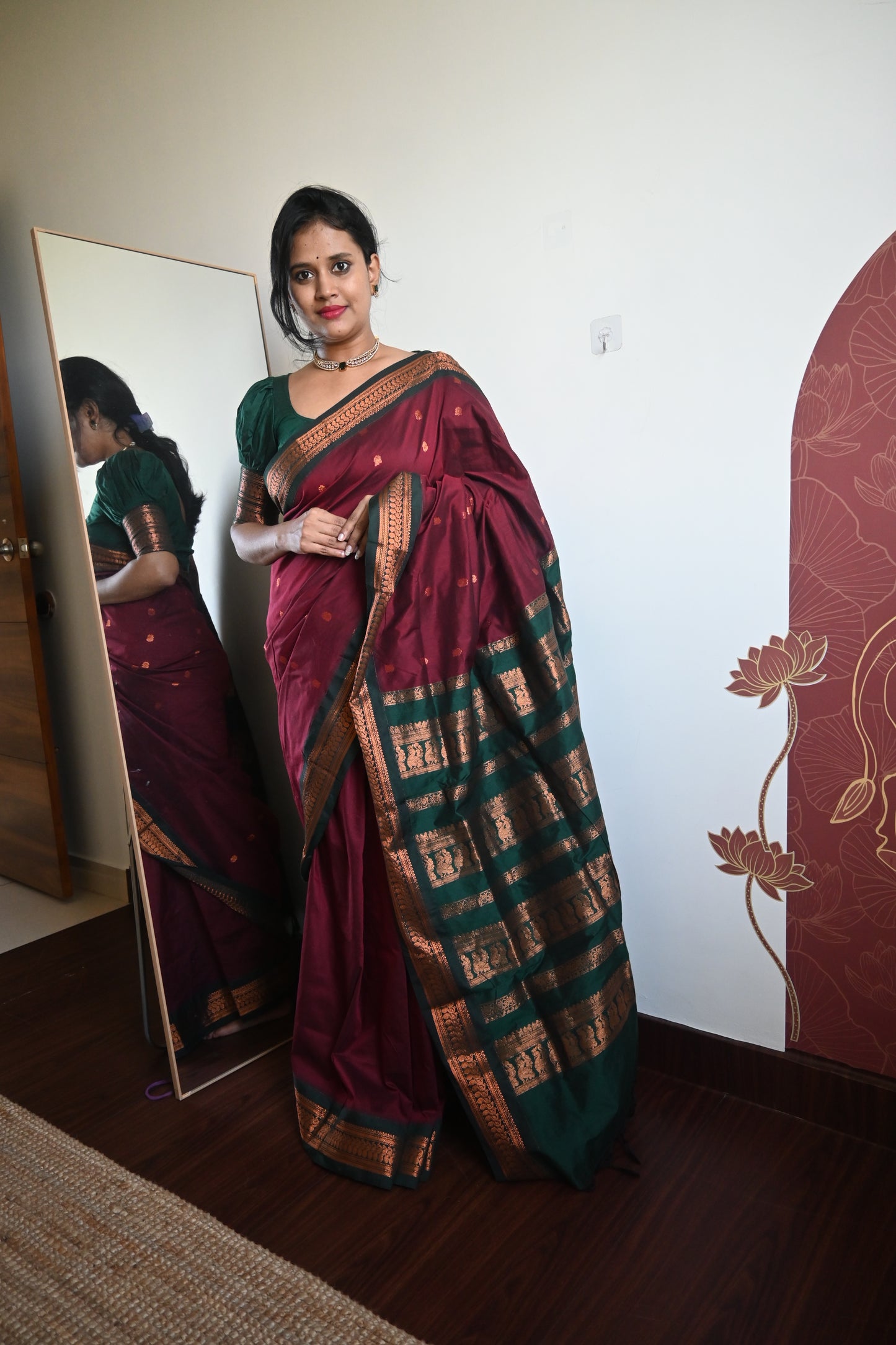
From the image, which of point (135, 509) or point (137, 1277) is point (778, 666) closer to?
point (135, 509)

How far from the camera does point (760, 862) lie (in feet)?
5.22

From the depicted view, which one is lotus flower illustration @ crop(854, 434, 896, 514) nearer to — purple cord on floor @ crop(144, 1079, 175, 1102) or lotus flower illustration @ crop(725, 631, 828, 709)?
lotus flower illustration @ crop(725, 631, 828, 709)

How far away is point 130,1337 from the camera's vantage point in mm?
1224

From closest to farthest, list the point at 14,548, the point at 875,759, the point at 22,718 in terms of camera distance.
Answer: the point at 875,759 < the point at 14,548 < the point at 22,718

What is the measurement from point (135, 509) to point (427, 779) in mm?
827

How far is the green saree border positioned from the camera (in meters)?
1.54

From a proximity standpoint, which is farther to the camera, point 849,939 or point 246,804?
point 246,804

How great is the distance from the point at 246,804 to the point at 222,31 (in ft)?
5.86

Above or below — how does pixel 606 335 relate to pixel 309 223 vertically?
below

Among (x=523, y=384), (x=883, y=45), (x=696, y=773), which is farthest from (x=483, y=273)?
(x=696, y=773)

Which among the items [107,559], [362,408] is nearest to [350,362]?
[362,408]

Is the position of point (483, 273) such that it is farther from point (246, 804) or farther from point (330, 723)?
point (246, 804)

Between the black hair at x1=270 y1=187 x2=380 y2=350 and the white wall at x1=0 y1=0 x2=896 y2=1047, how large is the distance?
0.80 feet

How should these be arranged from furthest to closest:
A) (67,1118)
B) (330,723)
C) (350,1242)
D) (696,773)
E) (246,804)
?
(246,804) → (67,1118) → (696,773) → (330,723) → (350,1242)
